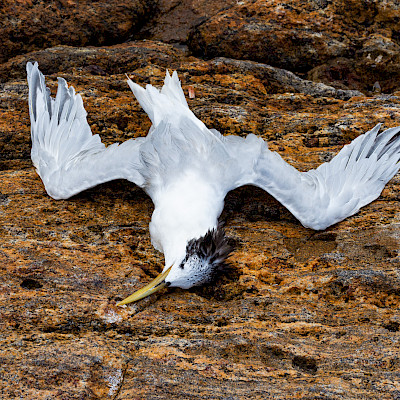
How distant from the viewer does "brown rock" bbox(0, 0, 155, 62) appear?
623 centimetres

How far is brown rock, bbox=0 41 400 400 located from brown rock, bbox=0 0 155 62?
1.02 metres

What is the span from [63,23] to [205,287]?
4.16 metres

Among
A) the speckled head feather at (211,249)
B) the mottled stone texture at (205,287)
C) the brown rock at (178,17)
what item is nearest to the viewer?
the mottled stone texture at (205,287)

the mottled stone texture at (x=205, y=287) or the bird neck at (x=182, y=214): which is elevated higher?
the bird neck at (x=182, y=214)

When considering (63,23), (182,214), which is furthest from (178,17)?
(182,214)

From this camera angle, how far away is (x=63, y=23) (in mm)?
6406

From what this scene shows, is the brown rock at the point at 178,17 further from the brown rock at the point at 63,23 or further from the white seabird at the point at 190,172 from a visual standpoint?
the white seabird at the point at 190,172

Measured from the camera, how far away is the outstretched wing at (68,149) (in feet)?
13.7

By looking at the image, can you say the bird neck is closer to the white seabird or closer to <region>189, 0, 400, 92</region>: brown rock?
the white seabird

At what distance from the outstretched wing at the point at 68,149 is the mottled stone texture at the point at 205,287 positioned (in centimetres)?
19

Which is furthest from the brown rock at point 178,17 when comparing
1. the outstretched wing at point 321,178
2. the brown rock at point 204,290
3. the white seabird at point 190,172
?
the outstretched wing at point 321,178

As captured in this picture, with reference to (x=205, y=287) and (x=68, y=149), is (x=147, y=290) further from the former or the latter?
(x=68, y=149)

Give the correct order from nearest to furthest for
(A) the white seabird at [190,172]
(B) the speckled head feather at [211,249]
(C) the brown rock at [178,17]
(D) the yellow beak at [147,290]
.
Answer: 1. (D) the yellow beak at [147,290]
2. (B) the speckled head feather at [211,249]
3. (A) the white seabird at [190,172]
4. (C) the brown rock at [178,17]

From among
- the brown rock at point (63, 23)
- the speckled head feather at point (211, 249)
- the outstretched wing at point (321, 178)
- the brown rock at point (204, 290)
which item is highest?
the brown rock at point (63, 23)
